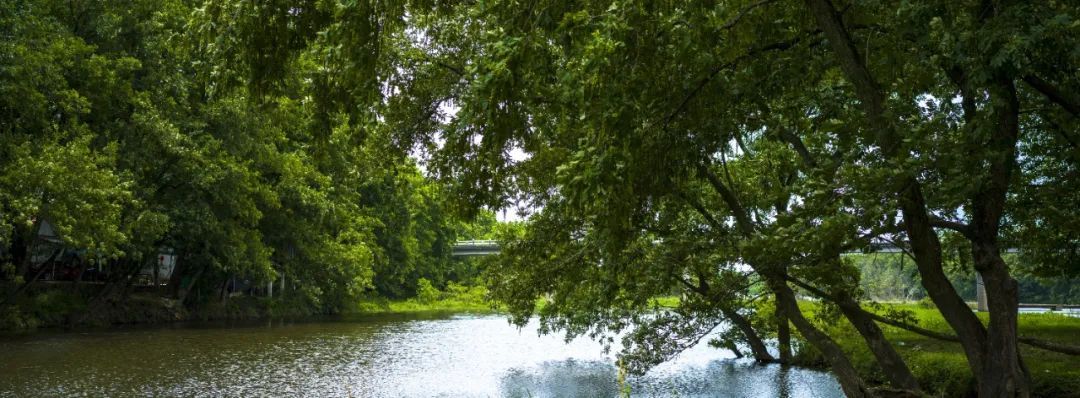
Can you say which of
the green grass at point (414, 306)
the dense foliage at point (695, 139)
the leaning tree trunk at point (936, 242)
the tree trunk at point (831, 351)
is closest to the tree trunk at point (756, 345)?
the dense foliage at point (695, 139)

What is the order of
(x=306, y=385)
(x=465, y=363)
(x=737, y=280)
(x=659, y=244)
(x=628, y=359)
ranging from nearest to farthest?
(x=737, y=280) → (x=659, y=244) → (x=628, y=359) → (x=306, y=385) → (x=465, y=363)

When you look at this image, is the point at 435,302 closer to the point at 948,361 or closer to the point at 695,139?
the point at 948,361

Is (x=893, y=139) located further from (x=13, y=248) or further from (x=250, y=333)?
(x=13, y=248)

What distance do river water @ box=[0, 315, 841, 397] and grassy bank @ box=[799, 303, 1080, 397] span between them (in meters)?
0.99

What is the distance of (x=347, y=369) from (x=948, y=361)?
46.0 feet

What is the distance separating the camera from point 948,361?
54.6 ft

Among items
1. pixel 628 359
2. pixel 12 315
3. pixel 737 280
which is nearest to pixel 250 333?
pixel 12 315

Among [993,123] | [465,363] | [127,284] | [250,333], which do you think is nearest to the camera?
[993,123]

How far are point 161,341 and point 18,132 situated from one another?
8030 mm

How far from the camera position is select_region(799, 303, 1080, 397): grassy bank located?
14.5m

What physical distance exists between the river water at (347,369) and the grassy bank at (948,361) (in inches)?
38.8

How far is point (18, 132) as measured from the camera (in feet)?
81.3

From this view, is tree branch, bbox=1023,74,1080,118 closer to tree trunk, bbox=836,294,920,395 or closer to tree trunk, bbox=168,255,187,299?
tree trunk, bbox=836,294,920,395

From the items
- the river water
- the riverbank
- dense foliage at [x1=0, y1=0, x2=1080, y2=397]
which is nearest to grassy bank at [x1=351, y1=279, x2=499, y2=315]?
the riverbank
